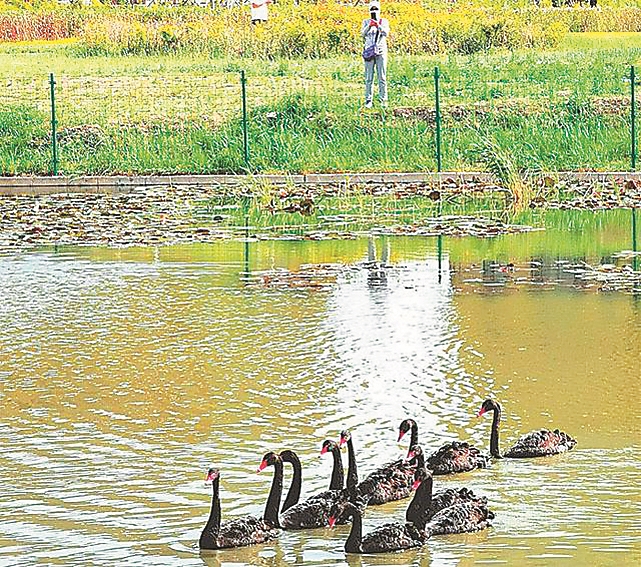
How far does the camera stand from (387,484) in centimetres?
862

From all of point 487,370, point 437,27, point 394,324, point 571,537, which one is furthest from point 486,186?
point 437,27

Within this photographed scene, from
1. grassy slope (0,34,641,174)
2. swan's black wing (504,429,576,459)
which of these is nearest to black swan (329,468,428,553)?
swan's black wing (504,429,576,459)

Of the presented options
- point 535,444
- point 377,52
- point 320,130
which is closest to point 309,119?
point 320,130

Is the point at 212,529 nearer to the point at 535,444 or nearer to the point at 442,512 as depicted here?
the point at 442,512

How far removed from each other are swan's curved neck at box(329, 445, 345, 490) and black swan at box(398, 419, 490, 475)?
2.00ft

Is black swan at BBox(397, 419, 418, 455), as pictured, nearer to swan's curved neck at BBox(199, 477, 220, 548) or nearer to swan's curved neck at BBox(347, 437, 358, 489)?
swan's curved neck at BBox(347, 437, 358, 489)

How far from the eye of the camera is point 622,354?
41.4 ft

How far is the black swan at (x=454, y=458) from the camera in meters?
9.05

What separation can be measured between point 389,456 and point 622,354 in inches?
147

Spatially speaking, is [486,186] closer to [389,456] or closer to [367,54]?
[367,54]

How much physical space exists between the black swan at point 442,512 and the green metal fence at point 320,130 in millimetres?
20550

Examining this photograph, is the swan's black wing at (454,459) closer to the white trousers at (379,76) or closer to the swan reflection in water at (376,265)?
the swan reflection in water at (376,265)

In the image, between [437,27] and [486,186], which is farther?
[437,27]

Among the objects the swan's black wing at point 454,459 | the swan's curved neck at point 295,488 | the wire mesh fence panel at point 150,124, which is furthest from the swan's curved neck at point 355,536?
the wire mesh fence panel at point 150,124
